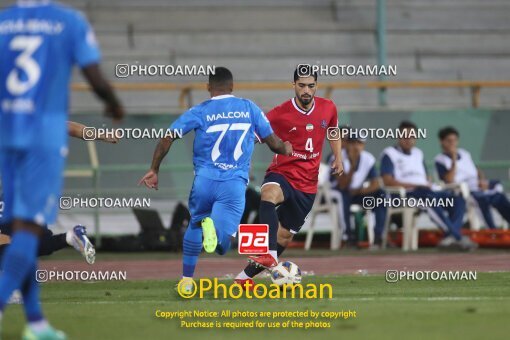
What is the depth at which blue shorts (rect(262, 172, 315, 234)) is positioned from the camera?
13.1 metres

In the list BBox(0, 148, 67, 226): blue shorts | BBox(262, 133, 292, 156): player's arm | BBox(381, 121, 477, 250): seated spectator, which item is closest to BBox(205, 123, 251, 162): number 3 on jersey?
BBox(262, 133, 292, 156): player's arm

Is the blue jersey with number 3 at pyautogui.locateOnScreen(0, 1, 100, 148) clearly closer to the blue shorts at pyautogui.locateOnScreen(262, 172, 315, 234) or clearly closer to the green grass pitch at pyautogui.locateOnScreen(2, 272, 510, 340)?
the green grass pitch at pyautogui.locateOnScreen(2, 272, 510, 340)

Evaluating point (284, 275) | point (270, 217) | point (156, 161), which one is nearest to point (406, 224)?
point (270, 217)

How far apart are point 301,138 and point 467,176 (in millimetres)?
7765

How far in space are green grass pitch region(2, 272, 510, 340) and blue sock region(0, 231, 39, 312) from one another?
756 millimetres

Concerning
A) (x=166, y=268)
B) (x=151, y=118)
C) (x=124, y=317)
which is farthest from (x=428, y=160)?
(x=124, y=317)

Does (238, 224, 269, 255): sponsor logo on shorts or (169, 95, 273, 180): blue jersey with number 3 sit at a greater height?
(169, 95, 273, 180): blue jersey with number 3

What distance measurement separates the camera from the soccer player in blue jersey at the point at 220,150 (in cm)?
1175

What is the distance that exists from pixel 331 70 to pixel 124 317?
15.5 meters

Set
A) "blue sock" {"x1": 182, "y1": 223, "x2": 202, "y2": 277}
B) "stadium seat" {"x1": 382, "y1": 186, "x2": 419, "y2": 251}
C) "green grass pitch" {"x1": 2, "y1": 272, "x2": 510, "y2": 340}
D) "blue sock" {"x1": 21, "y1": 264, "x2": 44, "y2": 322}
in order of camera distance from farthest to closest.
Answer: "stadium seat" {"x1": 382, "y1": 186, "x2": 419, "y2": 251} < "blue sock" {"x1": 182, "y1": 223, "x2": 202, "y2": 277} < "green grass pitch" {"x1": 2, "y1": 272, "x2": 510, "y2": 340} < "blue sock" {"x1": 21, "y1": 264, "x2": 44, "y2": 322}

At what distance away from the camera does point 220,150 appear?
11797 mm

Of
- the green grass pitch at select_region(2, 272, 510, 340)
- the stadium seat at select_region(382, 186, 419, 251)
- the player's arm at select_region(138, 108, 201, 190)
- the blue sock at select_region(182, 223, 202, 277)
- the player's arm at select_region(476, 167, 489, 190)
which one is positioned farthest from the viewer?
the player's arm at select_region(476, 167, 489, 190)

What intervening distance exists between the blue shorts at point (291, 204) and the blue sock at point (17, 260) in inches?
229

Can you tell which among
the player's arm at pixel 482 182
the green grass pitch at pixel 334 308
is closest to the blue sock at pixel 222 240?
the green grass pitch at pixel 334 308
